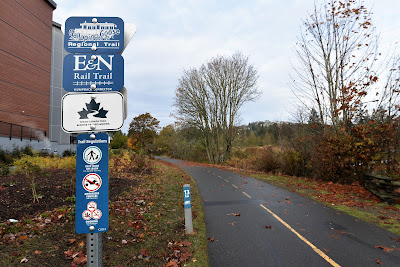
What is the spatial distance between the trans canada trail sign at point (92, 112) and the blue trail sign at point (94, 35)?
511 millimetres

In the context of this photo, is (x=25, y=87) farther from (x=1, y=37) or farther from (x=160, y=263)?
(x=160, y=263)

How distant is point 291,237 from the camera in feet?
18.3

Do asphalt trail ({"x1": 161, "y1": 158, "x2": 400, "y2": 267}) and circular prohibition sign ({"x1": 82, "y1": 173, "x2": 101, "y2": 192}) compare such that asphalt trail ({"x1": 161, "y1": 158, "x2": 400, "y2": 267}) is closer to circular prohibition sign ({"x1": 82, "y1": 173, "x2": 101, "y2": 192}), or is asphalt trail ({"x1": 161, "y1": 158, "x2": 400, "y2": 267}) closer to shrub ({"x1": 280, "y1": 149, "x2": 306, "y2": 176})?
circular prohibition sign ({"x1": 82, "y1": 173, "x2": 101, "y2": 192})

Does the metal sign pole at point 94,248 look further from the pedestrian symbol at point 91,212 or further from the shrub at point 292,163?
the shrub at point 292,163

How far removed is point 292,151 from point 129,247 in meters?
15.5

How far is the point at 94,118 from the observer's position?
2.37 metres

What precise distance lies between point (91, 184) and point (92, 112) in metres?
0.69

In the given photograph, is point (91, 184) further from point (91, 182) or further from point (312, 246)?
point (312, 246)

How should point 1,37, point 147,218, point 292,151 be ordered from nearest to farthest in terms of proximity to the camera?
point 147,218 → point 292,151 → point 1,37

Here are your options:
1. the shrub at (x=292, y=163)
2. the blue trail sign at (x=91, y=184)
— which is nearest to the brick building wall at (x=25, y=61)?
the shrub at (x=292, y=163)

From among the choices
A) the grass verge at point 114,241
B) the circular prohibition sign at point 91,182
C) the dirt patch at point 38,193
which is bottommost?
the grass verge at point 114,241

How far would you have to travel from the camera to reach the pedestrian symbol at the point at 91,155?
2.32m

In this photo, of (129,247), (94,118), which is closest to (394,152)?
(129,247)

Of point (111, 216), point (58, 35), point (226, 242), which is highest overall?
point (58, 35)
